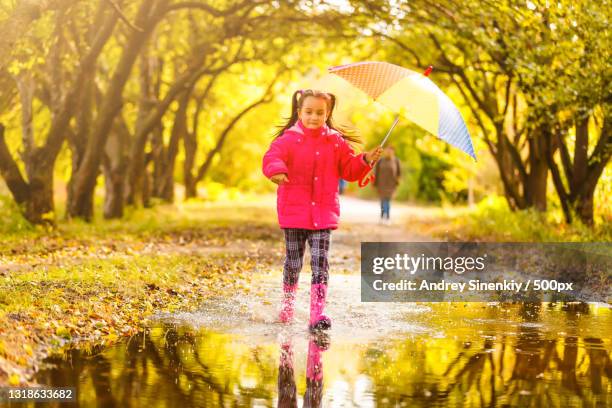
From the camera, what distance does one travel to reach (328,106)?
915cm

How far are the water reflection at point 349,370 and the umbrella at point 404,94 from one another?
5.56ft

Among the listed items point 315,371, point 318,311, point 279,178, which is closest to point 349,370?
point 315,371

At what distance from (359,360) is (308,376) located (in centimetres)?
65

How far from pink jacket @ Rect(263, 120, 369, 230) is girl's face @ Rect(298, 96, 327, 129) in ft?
0.22

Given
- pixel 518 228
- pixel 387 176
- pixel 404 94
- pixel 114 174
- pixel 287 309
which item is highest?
pixel 404 94

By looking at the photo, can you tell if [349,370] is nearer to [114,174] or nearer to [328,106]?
[328,106]

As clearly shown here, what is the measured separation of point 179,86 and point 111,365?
1798 cm

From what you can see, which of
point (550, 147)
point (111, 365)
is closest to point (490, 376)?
point (111, 365)

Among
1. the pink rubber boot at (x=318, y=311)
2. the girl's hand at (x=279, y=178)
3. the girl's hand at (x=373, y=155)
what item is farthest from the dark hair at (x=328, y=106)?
the pink rubber boot at (x=318, y=311)

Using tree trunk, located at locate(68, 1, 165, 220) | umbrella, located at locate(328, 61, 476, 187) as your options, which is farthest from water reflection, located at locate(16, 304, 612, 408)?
tree trunk, located at locate(68, 1, 165, 220)

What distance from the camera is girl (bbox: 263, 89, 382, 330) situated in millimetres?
8875

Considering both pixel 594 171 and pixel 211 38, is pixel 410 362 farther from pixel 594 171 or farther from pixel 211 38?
pixel 211 38

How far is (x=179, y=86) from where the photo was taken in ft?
80.3

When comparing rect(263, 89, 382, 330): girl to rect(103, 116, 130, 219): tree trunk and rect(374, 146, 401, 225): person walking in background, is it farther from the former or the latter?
rect(103, 116, 130, 219): tree trunk
